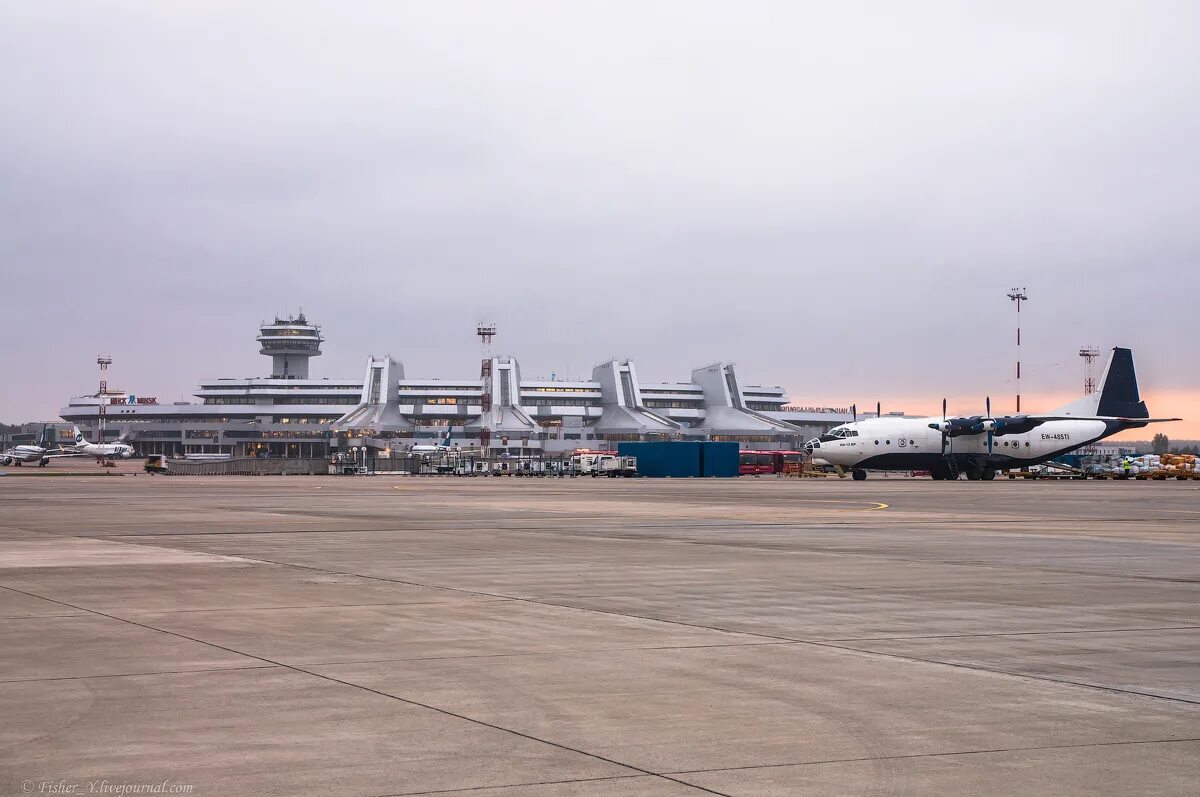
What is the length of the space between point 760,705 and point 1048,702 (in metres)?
2.17

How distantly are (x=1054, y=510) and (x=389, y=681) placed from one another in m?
38.4

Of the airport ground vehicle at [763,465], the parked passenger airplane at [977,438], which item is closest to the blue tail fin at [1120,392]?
the parked passenger airplane at [977,438]

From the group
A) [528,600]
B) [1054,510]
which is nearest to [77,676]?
[528,600]

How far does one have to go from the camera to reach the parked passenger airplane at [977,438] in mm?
92750

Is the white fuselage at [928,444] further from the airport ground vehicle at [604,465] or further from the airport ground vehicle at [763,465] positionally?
the airport ground vehicle at [763,465]

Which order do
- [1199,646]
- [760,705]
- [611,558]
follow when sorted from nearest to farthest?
[760,705], [1199,646], [611,558]

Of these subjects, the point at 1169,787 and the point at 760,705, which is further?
the point at 760,705

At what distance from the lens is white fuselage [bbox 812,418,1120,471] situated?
303 feet

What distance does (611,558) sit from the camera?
72.7ft

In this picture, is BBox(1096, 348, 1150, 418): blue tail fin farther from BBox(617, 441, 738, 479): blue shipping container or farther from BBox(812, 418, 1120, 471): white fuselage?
BBox(617, 441, 738, 479): blue shipping container

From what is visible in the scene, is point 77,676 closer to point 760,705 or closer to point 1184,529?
point 760,705

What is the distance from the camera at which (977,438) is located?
315ft

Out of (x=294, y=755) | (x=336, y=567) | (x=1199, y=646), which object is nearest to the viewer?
(x=294, y=755)

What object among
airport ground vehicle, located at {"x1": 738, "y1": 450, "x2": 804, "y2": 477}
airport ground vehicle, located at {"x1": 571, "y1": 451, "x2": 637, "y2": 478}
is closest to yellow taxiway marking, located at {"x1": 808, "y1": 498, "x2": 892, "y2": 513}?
airport ground vehicle, located at {"x1": 571, "y1": 451, "x2": 637, "y2": 478}
